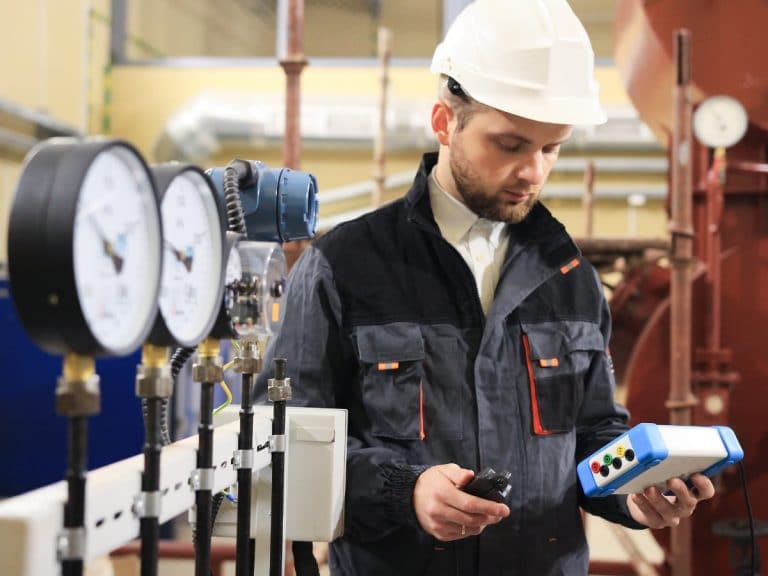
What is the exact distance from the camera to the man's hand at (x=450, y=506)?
896 mm

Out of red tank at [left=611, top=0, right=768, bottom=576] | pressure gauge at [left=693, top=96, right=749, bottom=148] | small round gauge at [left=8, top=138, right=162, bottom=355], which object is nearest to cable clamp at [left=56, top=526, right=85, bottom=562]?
small round gauge at [left=8, top=138, right=162, bottom=355]

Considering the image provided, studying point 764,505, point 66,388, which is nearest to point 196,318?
point 66,388

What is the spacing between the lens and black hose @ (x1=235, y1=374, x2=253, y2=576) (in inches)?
30.4

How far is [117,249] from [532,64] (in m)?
0.67

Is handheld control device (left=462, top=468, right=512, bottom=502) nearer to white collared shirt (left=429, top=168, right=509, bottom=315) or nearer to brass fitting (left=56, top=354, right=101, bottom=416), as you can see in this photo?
white collared shirt (left=429, top=168, right=509, bottom=315)

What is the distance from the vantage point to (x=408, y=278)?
1123 millimetres

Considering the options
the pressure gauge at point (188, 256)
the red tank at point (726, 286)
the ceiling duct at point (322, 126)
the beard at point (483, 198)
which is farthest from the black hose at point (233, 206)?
the ceiling duct at point (322, 126)

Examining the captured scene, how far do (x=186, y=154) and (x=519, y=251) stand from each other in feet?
14.2

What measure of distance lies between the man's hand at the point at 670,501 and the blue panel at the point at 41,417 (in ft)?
7.05

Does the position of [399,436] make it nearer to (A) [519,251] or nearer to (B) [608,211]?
(A) [519,251]

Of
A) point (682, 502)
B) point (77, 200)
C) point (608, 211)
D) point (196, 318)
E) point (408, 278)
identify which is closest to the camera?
point (77, 200)

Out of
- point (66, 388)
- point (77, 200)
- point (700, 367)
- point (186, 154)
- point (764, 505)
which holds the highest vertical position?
point (186, 154)

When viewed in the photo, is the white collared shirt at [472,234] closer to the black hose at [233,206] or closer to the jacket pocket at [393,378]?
the jacket pocket at [393,378]

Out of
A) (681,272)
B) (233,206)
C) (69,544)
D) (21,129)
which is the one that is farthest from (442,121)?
(21,129)
